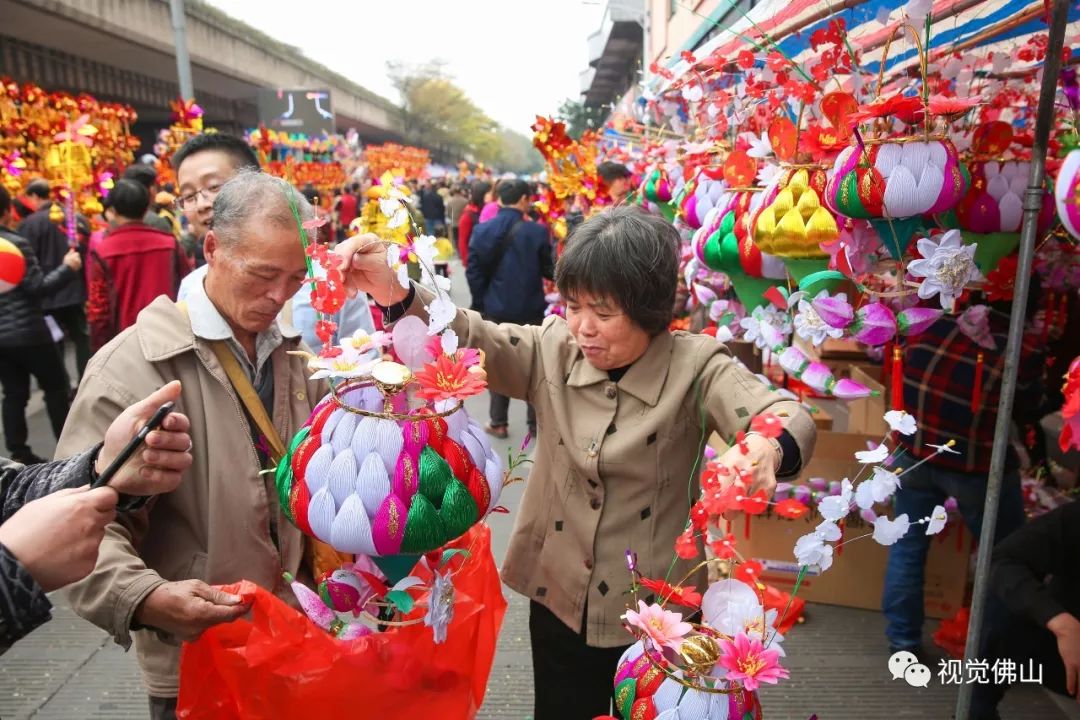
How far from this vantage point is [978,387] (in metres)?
2.61

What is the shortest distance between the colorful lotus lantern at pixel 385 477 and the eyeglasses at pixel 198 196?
148 centimetres

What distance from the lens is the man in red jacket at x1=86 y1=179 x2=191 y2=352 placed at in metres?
4.05

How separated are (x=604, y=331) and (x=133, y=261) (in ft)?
11.2

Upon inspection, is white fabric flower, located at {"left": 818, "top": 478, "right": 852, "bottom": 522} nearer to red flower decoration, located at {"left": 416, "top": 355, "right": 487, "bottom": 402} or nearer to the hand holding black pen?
red flower decoration, located at {"left": 416, "top": 355, "right": 487, "bottom": 402}

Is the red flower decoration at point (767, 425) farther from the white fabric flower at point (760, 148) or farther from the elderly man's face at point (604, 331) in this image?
the white fabric flower at point (760, 148)

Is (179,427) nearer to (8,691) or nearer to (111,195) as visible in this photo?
(8,691)

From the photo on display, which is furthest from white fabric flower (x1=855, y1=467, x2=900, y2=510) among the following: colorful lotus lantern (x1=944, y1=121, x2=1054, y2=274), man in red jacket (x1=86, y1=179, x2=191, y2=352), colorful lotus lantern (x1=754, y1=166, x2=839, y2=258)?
man in red jacket (x1=86, y1=179, x2=191, y2=352)

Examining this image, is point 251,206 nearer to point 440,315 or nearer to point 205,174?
point 440,315

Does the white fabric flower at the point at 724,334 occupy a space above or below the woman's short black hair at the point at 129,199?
below

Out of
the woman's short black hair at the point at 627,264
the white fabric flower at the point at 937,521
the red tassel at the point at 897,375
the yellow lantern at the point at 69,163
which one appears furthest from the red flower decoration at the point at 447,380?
the yellow lantern at the point at 69,163

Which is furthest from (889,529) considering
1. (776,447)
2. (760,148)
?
(760,148)

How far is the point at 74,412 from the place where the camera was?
4.83ft

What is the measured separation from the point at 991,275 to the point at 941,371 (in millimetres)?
551

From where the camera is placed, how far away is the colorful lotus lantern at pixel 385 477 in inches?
48.5
